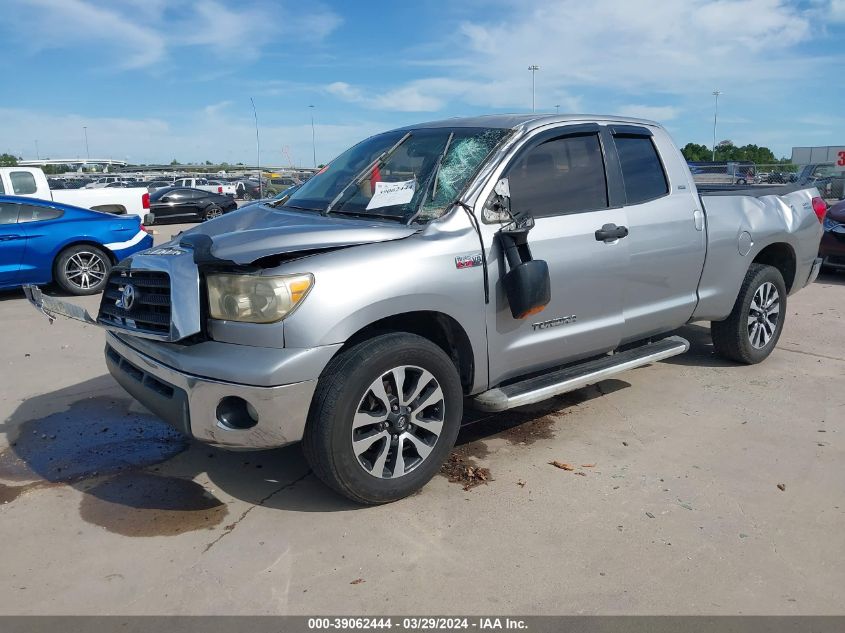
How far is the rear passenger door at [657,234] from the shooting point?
4527 mm

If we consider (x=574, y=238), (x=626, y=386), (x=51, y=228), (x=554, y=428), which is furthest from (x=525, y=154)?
(x=51, y=228)

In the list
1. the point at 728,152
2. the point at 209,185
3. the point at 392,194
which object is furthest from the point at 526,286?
the point at 728,152

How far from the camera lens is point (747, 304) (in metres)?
5.51

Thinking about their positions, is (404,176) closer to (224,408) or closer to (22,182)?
(224,408)

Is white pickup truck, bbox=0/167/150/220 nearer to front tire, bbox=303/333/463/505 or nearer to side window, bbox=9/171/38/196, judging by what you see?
side window, bbox=9/171/38/196

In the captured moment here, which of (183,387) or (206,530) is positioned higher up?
(183,387)

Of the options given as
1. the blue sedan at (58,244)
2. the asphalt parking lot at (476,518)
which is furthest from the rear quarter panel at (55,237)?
the asphalt parking lot at (476,518)

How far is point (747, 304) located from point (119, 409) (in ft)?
15.4

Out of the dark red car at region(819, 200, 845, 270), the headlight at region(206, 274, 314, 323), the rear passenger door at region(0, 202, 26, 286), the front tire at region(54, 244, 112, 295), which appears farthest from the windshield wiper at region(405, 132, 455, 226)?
the dark red car at region(819, 200, 845, 270)

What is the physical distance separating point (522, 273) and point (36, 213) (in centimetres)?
763

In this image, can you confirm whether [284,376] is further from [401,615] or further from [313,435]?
[401,615]

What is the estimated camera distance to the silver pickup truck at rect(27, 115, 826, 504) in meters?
3.20

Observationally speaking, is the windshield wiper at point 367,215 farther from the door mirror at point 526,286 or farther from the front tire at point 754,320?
the front tire at point 754,320
